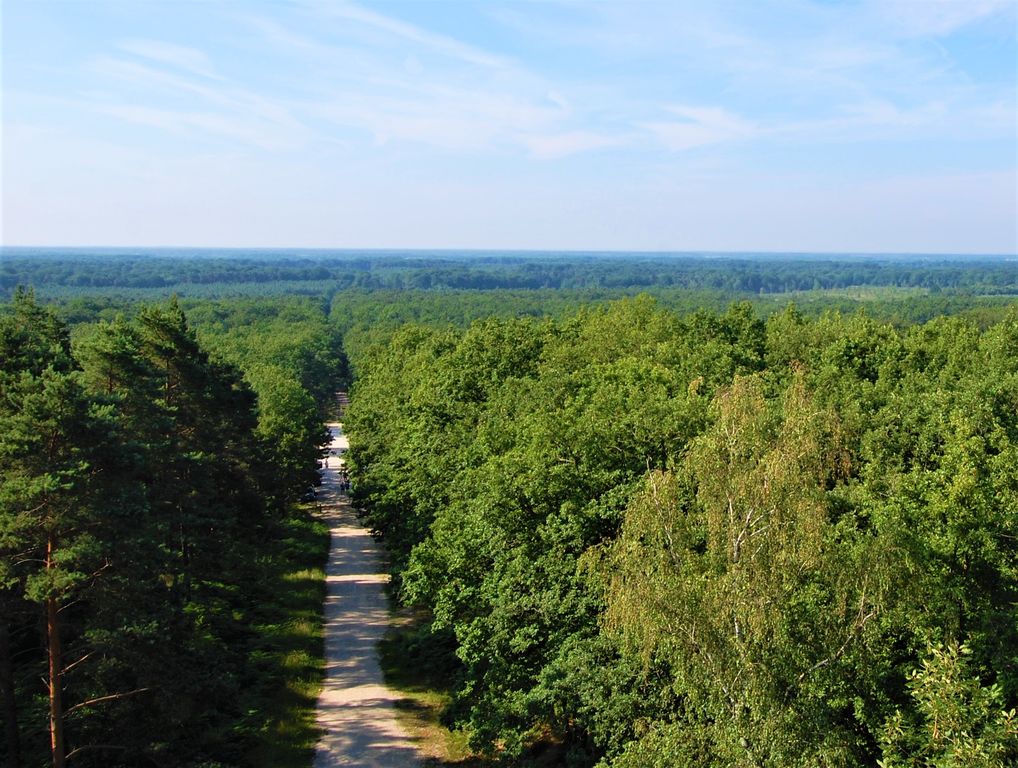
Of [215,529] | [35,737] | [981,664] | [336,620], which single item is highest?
[981,664]

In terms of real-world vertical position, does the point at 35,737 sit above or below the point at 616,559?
below

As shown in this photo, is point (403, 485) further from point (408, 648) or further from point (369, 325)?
point (369, 325)

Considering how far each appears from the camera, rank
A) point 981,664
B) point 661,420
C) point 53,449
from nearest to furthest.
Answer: point 981,664 < point 53,449 < point 661,420

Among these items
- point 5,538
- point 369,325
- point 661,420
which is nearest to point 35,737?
point 5,538

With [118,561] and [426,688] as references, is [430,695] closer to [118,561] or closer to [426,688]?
[426,688]

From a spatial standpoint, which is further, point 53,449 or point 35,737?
point 35,737

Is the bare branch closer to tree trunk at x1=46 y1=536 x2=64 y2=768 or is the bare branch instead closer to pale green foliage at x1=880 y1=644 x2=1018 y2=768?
tree trunk at x1=46 y1=536 x2=64 y2=768

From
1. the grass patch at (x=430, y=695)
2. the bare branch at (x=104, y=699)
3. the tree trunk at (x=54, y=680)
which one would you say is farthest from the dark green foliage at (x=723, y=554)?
the tree trunk at (x=54, y=680)

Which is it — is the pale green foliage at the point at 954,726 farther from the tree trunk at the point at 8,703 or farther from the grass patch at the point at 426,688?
the tree trunk at the point at 8,703
